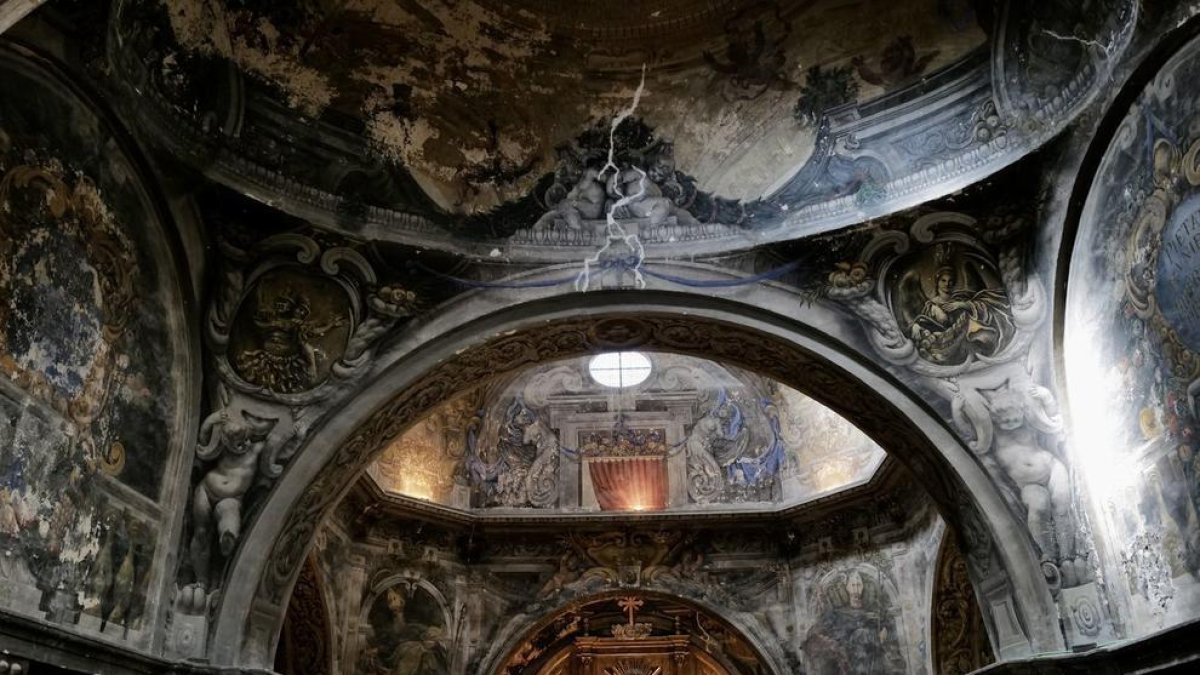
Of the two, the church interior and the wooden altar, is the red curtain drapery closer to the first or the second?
the wooden altar

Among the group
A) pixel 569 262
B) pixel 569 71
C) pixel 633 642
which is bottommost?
pixel 633 642

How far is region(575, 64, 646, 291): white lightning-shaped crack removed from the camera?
9.84 m

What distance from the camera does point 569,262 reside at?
9914 mm

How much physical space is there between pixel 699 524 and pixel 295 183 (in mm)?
9100

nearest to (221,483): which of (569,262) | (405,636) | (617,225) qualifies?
(569,262)

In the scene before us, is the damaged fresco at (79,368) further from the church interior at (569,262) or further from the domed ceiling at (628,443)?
the domed ceiling at (628,443)

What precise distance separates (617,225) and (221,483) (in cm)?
449

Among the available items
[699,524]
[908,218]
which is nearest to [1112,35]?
[908,218]

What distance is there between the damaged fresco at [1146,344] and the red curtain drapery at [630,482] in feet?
28.4

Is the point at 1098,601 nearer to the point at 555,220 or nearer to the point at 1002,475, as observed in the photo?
the point at 1002,475

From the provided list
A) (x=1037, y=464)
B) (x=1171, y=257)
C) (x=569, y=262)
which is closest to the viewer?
(x=1171, y=257)

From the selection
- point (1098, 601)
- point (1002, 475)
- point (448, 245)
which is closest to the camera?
point (1098, 601)

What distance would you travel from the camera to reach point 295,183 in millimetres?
9102

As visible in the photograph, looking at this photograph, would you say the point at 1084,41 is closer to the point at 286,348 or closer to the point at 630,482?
the point at 286,348
